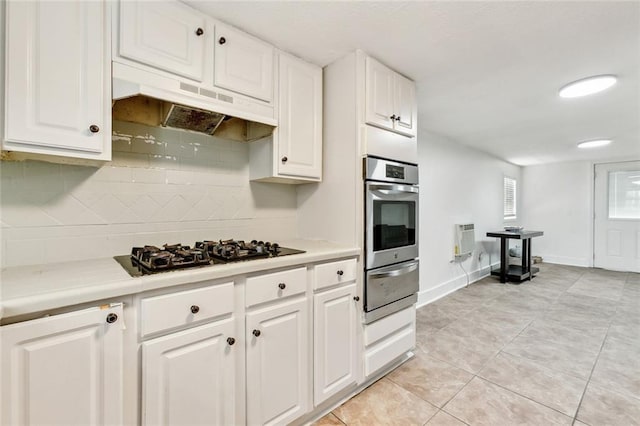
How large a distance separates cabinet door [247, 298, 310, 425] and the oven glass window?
28.2 inches

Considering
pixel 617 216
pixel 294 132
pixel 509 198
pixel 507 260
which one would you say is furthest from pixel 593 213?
pixel 294 132

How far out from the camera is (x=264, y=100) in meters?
1.74

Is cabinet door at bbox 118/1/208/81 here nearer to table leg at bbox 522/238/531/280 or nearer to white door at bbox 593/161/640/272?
table leg at bbox 522/238/531/280

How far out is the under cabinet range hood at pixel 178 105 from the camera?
128 centimetres

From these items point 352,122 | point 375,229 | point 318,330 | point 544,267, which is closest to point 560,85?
point 352,122

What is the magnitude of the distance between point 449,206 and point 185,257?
148 inches

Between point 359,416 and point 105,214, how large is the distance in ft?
5.99

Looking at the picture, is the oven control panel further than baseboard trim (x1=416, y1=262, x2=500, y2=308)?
No

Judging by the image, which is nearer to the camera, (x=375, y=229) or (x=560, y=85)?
(x=375, y=229)

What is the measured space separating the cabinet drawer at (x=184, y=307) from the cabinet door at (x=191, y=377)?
1.9 inches

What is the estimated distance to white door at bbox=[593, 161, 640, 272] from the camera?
17.4ft

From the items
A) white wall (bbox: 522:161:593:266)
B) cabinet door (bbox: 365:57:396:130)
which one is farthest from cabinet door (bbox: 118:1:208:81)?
white wall (bbox: 522:161:593:266)

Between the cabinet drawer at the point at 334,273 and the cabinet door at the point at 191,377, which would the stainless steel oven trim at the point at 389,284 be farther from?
the cabinet door at the point at 191,377

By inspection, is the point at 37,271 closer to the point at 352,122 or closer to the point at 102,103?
the point at 102,103
